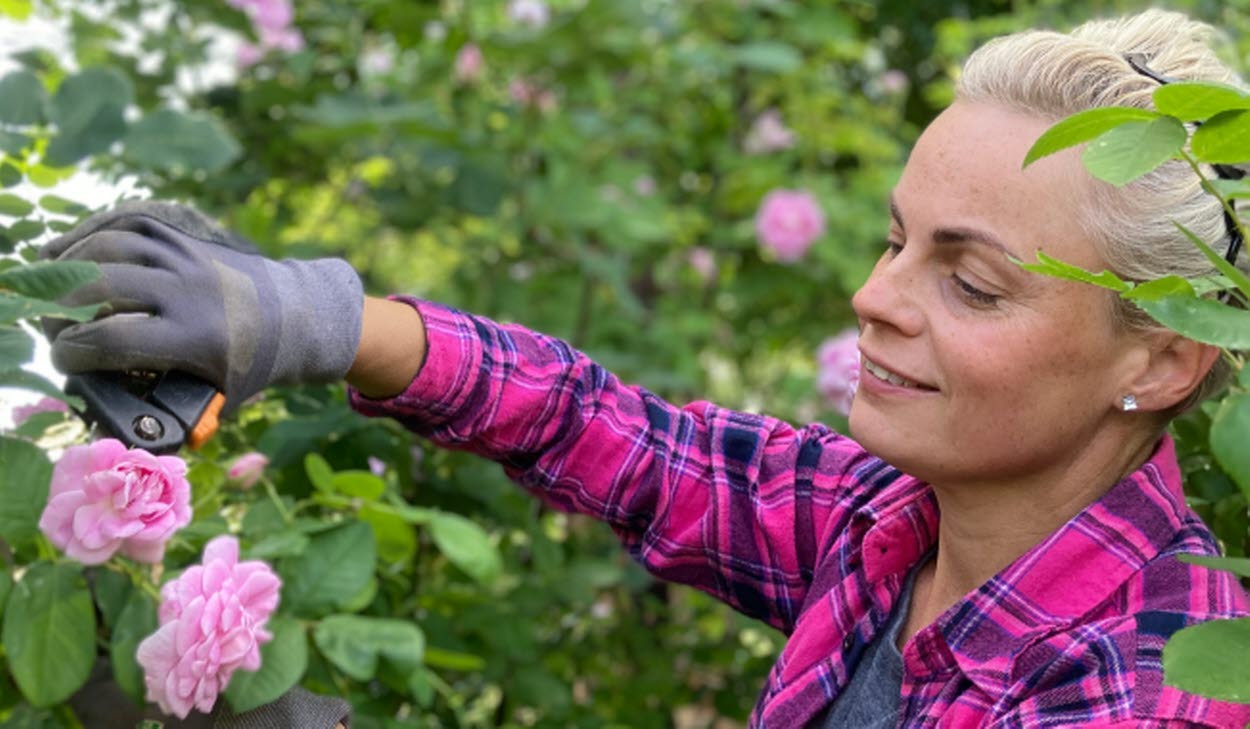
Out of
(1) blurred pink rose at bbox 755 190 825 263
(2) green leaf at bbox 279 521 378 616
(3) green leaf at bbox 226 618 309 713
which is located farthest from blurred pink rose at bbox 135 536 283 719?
(1) blurred pink rose at bbox 755 190 825 263

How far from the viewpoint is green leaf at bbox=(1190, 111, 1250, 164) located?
0.97 meters

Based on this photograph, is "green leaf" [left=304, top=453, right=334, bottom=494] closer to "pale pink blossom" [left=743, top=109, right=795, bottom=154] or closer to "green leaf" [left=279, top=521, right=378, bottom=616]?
"green leaf" [left=279, top=521, right=378, bottom=616]

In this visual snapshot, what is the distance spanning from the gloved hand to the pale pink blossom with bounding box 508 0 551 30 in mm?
2206

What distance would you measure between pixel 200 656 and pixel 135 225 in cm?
35

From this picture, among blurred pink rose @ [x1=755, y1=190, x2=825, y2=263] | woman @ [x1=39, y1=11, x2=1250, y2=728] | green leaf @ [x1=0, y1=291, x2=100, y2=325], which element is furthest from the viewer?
blurred pink rose @ [x1=755, y1=190, x2=825, y2=263]

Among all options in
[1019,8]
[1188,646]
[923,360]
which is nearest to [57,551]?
[923,360]

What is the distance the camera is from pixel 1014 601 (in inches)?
50.7

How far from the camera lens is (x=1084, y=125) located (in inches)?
38.3

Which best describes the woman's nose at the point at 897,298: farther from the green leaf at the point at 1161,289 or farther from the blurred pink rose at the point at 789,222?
the blurred pink rose at the point at 789,222

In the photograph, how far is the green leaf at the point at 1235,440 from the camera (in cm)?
86

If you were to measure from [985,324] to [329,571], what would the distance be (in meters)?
0.70

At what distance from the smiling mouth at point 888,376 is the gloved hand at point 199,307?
0.45 metres

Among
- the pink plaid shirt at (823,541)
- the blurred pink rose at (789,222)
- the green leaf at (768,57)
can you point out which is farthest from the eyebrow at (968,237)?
the blurred pink rose at (789,222)

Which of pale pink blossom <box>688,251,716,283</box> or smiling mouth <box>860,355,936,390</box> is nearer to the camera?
smiling mouth <box>860,355,936,390</box>
